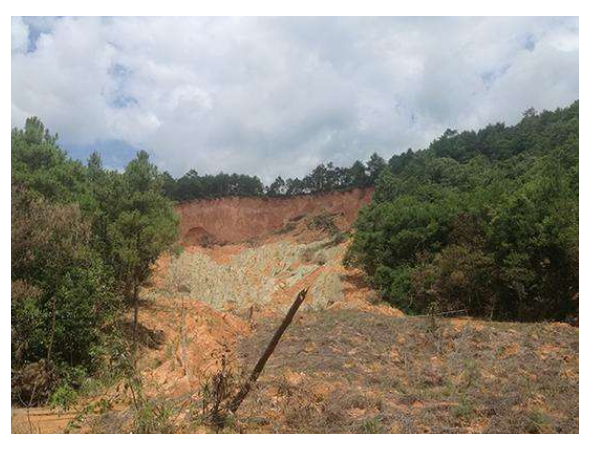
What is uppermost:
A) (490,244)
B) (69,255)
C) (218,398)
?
(490,244)

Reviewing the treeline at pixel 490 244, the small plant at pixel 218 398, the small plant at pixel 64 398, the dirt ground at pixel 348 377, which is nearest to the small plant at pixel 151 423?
the dirt ground at pixel 348 377

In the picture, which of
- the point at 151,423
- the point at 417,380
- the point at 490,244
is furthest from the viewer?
the point at 490,244

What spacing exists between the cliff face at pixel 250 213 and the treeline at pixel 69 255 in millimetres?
Answer: 40497

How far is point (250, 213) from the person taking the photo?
66.9 m

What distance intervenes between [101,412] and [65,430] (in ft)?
3.23

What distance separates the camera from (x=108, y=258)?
17609mm

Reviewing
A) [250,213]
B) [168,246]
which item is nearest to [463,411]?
[168,246]

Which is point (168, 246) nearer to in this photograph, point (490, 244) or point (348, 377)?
point (348, 377)

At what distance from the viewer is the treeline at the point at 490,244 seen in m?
21.4

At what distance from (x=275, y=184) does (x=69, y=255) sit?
58.9 metres

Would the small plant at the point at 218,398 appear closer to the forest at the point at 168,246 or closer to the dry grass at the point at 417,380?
the dry grass at the point at 417,380

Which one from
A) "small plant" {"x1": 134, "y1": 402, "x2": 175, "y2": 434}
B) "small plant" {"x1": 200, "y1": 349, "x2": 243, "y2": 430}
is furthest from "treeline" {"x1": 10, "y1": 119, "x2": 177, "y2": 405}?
"small plant" {"x1": 200, "y1": 349, "x2": 243, "y2": 430}

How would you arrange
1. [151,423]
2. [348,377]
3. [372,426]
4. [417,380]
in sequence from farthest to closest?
[417,380] < [348,377] < [372,426] < [151,423]

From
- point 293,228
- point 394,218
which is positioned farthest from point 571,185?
point 293,228
